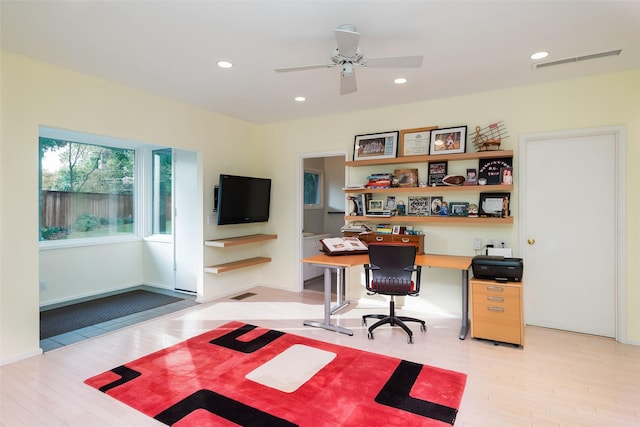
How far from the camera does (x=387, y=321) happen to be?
367 cm

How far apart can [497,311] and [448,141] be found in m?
1.94

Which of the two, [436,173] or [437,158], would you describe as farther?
[436,173]

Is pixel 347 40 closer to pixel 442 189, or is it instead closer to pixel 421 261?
pixel 442 189

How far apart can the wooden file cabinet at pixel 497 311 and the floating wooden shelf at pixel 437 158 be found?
1.34 m

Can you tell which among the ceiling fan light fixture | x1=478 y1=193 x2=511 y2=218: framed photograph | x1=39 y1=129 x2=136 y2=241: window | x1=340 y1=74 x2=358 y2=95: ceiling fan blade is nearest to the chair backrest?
x1=478 y1=193 x2=511 y2=218: framed photograph

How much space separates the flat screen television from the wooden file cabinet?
3.12 metres

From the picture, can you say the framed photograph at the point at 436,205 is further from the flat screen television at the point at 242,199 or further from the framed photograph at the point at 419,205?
the flat screen television at the point at 242,199

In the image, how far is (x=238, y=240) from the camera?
16.2ft

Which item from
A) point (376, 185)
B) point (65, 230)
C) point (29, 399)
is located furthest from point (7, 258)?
point (376, 185)

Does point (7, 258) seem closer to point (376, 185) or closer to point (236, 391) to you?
point (236, 391)

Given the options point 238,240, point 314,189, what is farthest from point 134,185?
point 314,189

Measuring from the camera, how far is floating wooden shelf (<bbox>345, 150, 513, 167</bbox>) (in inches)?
145

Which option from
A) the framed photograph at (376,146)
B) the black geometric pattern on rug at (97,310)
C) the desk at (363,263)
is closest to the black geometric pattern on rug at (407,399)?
the desk at (363,263)

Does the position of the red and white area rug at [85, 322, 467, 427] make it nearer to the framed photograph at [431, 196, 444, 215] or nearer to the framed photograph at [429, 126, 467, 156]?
the framed photograph at [431, 196, 444, 215]
